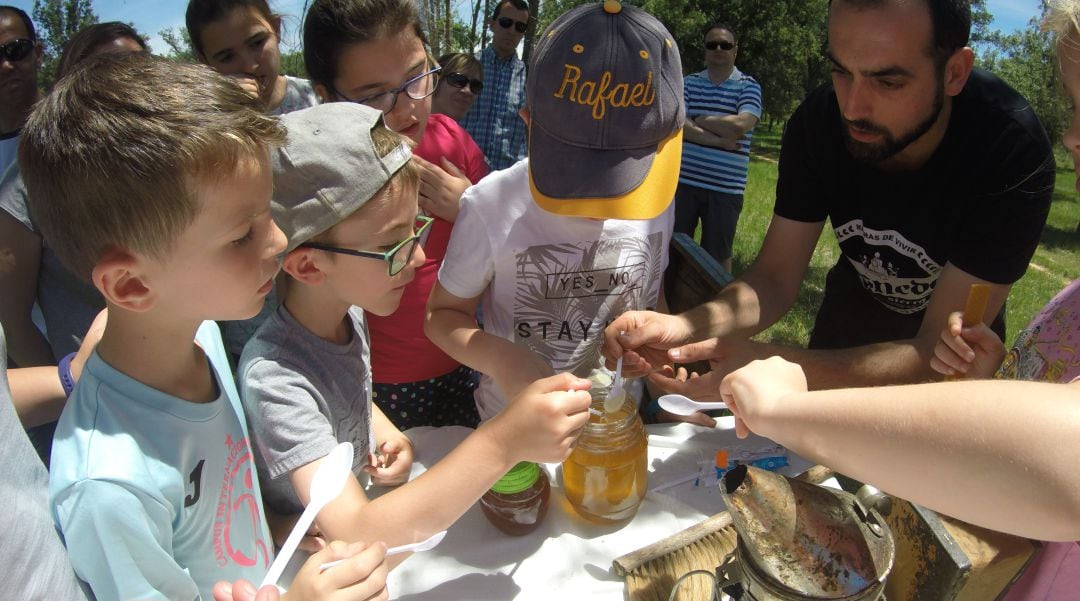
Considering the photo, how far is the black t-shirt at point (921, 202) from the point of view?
1.63 metres

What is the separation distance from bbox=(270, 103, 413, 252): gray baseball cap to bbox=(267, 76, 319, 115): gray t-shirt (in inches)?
50.2

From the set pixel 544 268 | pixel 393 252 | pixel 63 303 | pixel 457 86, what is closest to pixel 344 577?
pixel 393 252

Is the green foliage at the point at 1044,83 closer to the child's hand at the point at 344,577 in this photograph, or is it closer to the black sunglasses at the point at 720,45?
the child's hand at the point at 344,577

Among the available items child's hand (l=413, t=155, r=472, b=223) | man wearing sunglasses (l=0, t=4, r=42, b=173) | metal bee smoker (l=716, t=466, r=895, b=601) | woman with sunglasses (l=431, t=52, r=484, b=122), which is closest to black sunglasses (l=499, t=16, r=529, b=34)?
woman with sunglasses (l=431, t=52, r=484, b=122)

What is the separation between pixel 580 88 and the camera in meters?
1.34

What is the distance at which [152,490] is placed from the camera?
33.2 inches

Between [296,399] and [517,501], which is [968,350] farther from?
[296,399]

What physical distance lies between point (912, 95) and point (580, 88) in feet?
3.16

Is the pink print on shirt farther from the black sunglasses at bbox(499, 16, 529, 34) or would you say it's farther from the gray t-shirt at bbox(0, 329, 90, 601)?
the black sunglasses at bbox(499, 16, 529, 34)

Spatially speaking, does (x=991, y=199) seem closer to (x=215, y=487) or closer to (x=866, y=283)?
(x=866, y=283)

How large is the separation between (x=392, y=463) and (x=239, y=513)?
40 centimetres

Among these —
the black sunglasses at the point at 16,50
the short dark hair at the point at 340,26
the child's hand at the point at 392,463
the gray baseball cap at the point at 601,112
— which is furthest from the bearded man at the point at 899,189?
the black sunglasses at the point at 16,50

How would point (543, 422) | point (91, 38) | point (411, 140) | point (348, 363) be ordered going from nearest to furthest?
1. point (543, 422)
2. point (348, 363)
3. point (411, 140)
4. point (91, 38)

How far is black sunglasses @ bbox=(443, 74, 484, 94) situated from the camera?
3760mm
